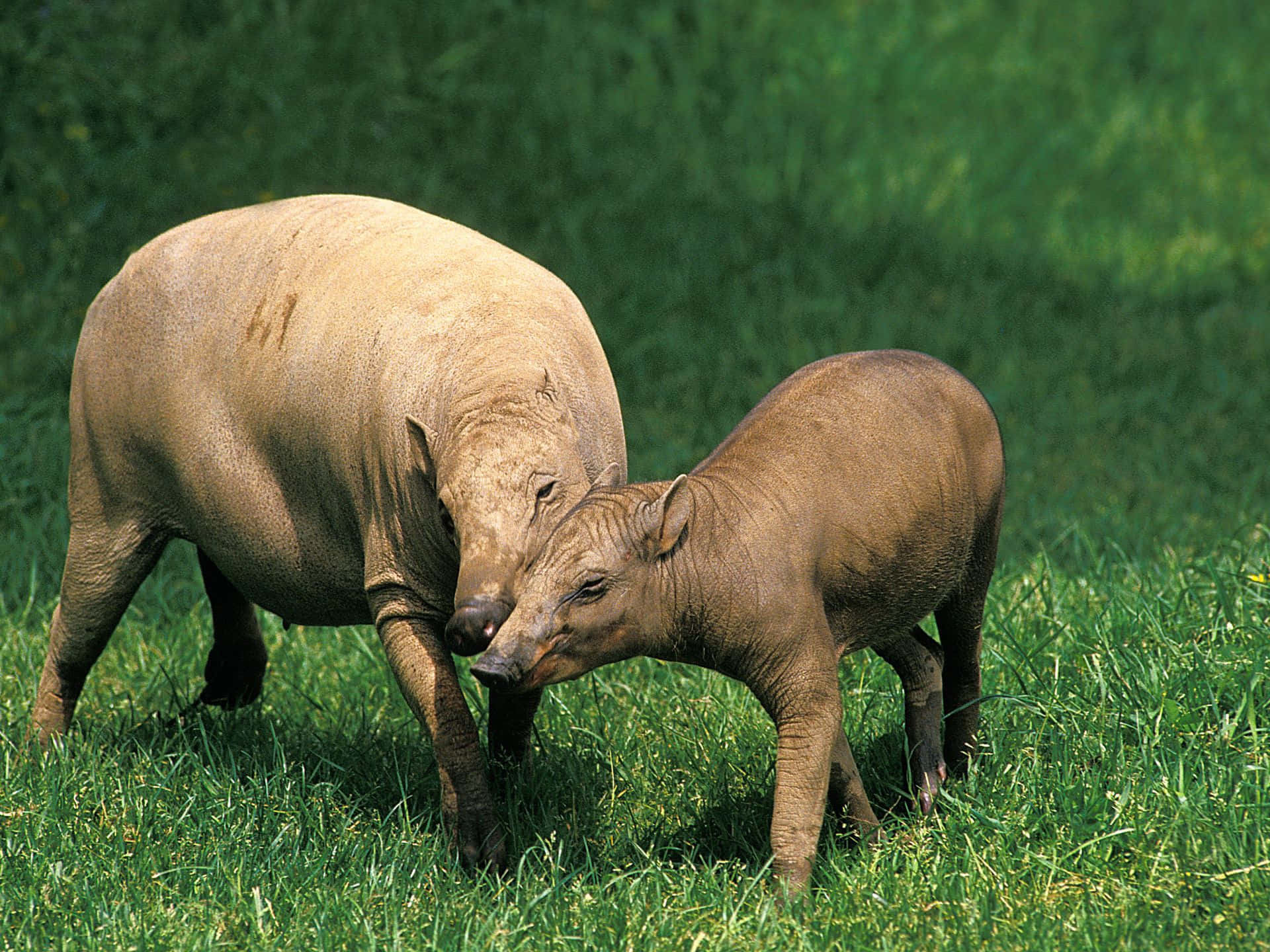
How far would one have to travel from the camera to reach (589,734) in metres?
4.73

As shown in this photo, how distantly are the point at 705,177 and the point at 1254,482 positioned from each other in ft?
13.8

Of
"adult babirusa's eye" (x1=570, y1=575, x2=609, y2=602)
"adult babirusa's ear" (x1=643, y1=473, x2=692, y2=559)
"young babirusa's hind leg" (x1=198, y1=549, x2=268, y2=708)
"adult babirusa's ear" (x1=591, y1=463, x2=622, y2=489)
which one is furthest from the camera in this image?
"young babirusa's hind leg" (x1=198, y1=549, x2=268, y2=708)

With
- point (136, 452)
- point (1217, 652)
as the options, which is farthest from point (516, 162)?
point (1217, 652)

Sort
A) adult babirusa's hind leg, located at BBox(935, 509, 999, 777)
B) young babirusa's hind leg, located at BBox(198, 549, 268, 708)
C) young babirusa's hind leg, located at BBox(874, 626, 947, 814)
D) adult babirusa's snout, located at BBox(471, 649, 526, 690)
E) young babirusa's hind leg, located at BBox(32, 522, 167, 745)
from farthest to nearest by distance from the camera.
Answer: young babirusa's hind leg, located at BBox(198, 549, 268, 708) < young babirusa's hind leg, located at BBox(32, 522, 167, 745) < young babirusa's hind leg, located at BBox(874, 626, 947, 814) < adult babirusa's hind leg, located at BBox(935, 509, 999, 777) < adult babirusa's snout, located at BBox(471, 649, 526, 690)

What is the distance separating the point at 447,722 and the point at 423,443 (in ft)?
2.40

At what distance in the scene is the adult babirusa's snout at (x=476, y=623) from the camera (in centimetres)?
325

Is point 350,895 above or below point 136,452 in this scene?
below

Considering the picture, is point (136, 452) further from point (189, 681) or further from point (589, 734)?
point (589, 734)

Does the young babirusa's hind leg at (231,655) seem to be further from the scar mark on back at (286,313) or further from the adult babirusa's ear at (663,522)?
the adult babirusa's ear at (663,522)

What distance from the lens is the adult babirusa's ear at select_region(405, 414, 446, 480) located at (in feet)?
12.1

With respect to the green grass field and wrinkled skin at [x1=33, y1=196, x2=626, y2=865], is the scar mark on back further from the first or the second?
the green grass field

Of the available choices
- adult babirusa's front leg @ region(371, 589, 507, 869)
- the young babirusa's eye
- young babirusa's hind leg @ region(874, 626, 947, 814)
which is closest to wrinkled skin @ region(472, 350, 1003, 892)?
young babirusa's hind leg @ region(874, 626, 947, 814)

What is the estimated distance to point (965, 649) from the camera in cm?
424

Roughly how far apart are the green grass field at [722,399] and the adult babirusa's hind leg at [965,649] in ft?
0.34
